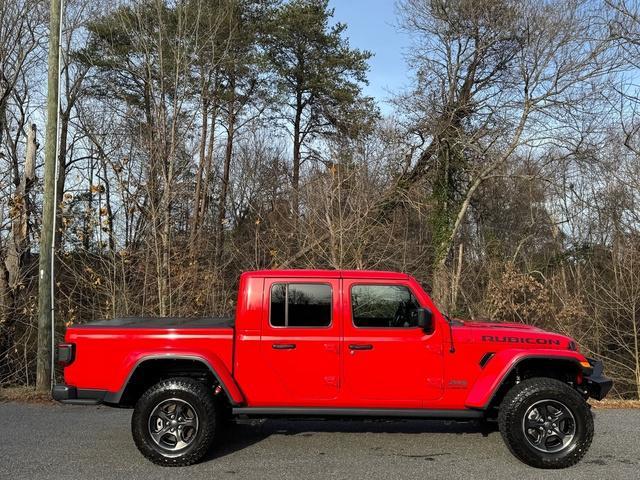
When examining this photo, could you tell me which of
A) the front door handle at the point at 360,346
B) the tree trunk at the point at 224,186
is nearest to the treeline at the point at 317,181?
the tree trunk at the point at 224,186

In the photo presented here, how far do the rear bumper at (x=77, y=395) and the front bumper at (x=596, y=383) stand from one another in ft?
15.5

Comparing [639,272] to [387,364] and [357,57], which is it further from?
[357,57]

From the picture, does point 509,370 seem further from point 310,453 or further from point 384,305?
point 310,453

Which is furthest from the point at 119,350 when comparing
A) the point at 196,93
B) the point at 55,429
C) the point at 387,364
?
the point at 196,93

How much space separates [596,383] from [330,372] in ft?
8.47

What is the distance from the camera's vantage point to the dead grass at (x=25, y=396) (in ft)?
28.1

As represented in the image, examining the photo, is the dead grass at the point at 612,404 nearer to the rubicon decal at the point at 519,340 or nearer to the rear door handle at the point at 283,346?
the rubicon decal at the point at 519,340

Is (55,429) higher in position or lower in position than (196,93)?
lower

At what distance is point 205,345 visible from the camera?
5.45m

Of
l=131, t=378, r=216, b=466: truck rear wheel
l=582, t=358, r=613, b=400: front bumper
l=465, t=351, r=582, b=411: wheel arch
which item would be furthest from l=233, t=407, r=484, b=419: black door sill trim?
l=582, t=358, r=613, b=400: front bumper

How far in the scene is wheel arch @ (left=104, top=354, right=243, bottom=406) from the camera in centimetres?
535

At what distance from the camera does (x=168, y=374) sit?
573 centimetres

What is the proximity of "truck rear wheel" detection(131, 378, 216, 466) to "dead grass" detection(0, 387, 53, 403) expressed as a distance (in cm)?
402

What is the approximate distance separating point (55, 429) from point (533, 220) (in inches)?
898
